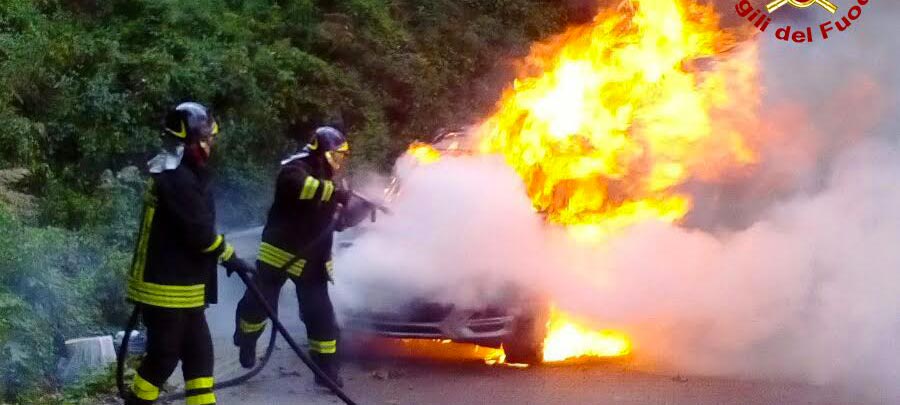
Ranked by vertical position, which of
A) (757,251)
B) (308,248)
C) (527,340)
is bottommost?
(527,340)

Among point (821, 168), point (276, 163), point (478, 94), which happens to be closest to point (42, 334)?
point (821, 168)

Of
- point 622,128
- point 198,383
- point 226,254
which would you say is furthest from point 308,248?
point 622,128

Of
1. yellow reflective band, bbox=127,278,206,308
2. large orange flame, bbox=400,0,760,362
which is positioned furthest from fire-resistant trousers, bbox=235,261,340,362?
large orange flame, bbox=400,0,760,362

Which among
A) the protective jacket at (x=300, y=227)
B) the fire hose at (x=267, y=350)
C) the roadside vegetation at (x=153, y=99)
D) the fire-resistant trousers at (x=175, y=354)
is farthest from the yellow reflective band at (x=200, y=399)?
the protective jacket at (x=300, y=227)

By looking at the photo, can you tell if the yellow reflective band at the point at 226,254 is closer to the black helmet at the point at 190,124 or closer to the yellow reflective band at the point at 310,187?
the black helmet at the point at 190,124

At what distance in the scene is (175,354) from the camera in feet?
20.0

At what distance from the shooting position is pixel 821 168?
10258mm

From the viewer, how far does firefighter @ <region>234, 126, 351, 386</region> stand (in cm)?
765

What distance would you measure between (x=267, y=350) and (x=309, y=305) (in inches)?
21.9

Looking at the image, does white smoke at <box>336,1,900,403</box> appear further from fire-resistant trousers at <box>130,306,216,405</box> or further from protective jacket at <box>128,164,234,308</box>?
protective jacket at <box>128,164,234,308</box>

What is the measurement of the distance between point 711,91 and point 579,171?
1.60 meters

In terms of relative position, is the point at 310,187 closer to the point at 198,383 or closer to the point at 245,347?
the point at 245,347

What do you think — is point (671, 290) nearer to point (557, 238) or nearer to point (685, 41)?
point (557, 238)

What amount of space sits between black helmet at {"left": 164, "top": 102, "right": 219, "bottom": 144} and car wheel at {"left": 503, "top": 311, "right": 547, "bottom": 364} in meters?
3.51
